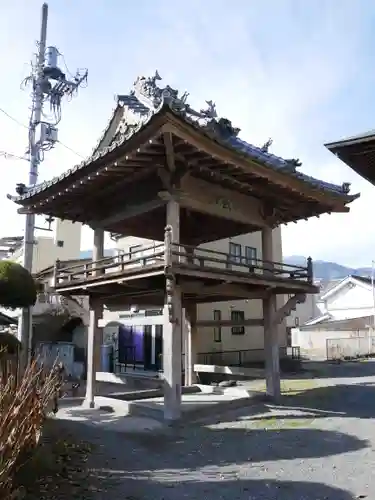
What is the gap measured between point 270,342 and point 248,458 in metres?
6.29

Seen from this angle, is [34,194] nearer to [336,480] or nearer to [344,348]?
[336,480]

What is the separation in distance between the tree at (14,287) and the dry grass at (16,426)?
6343 millimetres

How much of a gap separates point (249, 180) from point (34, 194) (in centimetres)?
605

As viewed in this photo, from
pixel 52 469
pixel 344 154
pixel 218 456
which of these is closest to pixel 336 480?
pixel 218 456

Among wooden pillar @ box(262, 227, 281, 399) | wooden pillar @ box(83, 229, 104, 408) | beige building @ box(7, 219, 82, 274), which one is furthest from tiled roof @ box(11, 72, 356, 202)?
beige building @ box(7, 219, 82, 274)

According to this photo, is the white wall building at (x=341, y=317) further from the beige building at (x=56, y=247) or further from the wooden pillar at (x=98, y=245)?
the wooden pillar at (x=98, y=245)

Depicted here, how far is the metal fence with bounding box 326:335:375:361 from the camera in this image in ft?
103

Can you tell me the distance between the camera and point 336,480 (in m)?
6.73

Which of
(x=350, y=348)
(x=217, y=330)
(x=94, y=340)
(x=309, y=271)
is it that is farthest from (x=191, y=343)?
(x=350, y=348)

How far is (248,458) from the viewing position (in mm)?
8133

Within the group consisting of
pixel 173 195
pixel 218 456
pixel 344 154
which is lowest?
pixel 218 456

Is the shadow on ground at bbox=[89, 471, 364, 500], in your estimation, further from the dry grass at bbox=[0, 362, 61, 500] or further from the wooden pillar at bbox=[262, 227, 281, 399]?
the wooden pillar at bbox=[262, 227, 281, 399]

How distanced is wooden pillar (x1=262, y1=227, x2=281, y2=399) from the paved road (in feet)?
4.15

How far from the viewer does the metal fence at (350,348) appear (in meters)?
31.3
